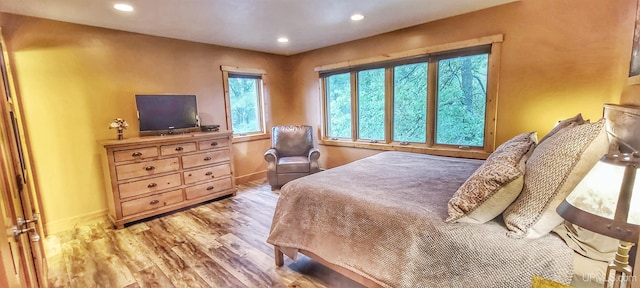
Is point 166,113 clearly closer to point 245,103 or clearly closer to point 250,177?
point 245,103

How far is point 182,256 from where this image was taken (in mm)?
2410

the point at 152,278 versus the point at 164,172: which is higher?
the point at 164,172

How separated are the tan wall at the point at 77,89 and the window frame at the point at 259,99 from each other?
2.09 feet

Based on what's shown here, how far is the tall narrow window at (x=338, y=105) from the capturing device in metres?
4.46

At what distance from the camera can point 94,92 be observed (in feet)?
10.3

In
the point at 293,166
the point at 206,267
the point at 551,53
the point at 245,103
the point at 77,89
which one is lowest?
the point at 206,267

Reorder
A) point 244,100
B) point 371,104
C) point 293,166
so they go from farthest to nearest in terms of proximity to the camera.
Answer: point 244,100 < point 371,104 < point 293,166

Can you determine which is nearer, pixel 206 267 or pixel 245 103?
pixel 206 267

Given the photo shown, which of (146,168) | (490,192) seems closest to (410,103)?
(490,192)

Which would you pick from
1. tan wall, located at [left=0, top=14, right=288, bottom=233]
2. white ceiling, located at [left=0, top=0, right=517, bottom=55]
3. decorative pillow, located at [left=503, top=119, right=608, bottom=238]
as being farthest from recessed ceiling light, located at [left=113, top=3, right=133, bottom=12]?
decorative pillow, located at [left=503, top=119, right=608, bottom=238]

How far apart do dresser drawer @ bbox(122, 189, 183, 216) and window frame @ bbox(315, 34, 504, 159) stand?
2.50m

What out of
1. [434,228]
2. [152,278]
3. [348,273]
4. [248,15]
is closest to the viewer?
[434,228]

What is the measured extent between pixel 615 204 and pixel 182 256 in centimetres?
279

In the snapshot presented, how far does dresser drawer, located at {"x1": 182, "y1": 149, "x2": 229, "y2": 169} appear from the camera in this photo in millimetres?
3459
